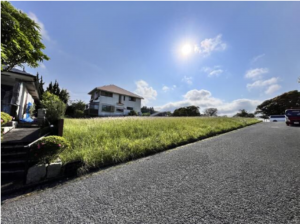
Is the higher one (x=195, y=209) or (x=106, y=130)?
(x=106, y=130)

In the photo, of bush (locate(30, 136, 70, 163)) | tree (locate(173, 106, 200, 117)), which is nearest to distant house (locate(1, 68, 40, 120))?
bush (locate(30, 136, 70, 163))

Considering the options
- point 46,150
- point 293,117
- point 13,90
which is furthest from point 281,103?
point 13,90

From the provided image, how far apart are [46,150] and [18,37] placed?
3.27 metres

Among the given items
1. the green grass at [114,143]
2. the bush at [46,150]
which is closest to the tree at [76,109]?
the green grass at [114,143]

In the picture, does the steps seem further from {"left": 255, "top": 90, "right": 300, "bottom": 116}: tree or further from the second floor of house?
{"left": 255, "top": 90, "right": 300, "bottom": 116}: tree

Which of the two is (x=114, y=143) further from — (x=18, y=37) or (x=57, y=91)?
(x=57, y=91)

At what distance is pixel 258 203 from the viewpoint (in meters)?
2.21

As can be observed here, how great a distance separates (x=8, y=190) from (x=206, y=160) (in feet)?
16.3

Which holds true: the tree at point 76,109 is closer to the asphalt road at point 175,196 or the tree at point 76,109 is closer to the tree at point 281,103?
the asphalt road at point 175,196

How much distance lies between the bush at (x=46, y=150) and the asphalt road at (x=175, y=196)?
99cm

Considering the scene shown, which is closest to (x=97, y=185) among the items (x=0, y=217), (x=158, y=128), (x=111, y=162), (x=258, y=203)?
(x=111, y=162)

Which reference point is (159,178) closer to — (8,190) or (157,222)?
(157,222)

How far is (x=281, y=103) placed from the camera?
3478 centimetres

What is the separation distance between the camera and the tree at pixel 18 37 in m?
3.64
